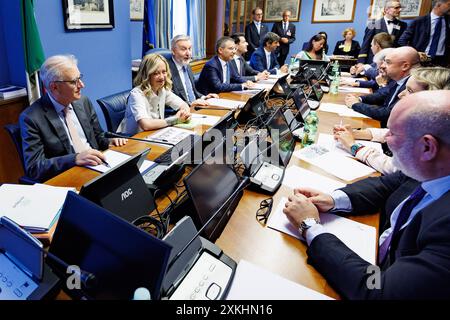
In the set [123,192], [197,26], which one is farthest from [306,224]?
[197,26]

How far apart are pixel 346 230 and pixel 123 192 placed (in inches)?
30.4

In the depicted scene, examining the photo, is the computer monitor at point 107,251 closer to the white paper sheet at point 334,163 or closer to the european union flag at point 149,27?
the white paper sheet at point 334,163

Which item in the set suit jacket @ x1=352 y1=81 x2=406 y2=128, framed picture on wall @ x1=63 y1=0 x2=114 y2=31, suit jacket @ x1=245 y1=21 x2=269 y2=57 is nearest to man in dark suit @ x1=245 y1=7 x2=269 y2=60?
suit jacket @ x1=245 y1=21 x2=269 y2=57

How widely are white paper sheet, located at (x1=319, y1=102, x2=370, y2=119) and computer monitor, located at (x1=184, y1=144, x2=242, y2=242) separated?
1777 mm

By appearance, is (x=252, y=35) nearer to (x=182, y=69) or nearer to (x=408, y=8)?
(x=408, y=8)

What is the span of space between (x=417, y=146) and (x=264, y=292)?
58 centimetres

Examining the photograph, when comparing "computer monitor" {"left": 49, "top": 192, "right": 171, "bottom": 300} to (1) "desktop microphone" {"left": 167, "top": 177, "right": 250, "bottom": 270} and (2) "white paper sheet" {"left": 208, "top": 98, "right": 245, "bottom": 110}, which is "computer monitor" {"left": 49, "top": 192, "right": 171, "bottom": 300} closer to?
(1) "desktop microphone" {"left": 167, "top": 177, "right": 250, "bottom": 270}

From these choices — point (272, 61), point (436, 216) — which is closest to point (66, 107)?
point (436, 216)

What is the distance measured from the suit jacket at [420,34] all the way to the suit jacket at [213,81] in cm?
280

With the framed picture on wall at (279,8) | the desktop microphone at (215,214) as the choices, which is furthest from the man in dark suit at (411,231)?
the framed picture on wall at (279,8)

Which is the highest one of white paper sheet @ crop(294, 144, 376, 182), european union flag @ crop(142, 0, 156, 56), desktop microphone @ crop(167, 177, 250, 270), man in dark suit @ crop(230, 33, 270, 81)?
european union flag @ crop(142, 0, 156, 56)

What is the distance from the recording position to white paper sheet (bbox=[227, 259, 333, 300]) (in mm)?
828

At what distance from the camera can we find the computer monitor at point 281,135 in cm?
158

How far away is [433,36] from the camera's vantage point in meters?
4.38
